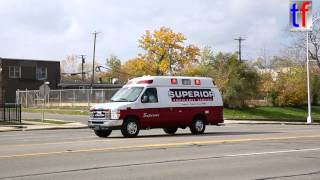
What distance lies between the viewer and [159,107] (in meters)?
23.9

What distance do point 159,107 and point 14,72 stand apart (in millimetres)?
68218

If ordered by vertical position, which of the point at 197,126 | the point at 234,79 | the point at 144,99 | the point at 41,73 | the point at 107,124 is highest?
the point at 41,73

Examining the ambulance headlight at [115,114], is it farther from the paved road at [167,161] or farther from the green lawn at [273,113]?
the green lawn at [273,113]

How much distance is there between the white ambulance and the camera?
22.8m

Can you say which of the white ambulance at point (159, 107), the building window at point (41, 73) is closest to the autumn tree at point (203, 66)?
the building window at point (41, 73)

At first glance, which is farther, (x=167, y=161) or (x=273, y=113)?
(x=273, y=113)

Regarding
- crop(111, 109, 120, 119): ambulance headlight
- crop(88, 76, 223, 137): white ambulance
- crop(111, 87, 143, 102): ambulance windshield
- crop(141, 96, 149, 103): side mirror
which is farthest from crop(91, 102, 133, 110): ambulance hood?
crop(141, 96, 149, 103): side mirror

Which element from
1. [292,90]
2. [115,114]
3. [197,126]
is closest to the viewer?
[115,114]

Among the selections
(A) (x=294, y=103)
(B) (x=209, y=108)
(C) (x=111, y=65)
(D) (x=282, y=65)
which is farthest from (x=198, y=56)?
(B) (x=209, y=108)

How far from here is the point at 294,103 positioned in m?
67.8

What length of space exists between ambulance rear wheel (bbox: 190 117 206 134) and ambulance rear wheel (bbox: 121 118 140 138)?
10.2 feet

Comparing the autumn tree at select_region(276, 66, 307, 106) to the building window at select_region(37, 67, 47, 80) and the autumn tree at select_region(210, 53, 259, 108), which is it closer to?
the autumn tree at select_region(210, 53, 259, 108)

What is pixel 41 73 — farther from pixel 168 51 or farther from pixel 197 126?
pixel 197 126

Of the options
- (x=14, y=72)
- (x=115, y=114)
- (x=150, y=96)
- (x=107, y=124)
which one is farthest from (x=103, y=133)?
(x=14, y=72)
